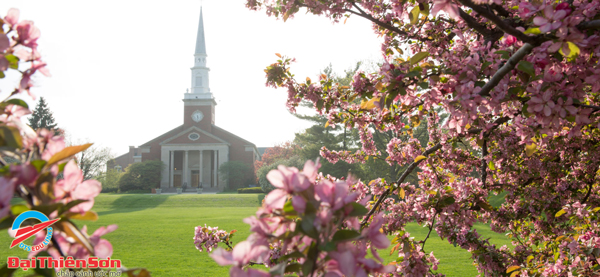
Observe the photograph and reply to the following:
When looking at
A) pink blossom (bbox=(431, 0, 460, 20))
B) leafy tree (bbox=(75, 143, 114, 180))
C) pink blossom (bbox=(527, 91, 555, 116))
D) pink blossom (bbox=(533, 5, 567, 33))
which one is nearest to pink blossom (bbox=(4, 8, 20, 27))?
pink blossom (bbox=(431, 0, 460, 20))

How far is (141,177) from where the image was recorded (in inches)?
1471

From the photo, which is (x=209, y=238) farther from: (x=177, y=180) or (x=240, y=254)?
(x=177, y=180)

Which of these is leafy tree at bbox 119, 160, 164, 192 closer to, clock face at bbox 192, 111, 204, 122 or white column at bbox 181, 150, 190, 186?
white column at bbox 181, 150, 190, 186

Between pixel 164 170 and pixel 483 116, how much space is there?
41.2 m

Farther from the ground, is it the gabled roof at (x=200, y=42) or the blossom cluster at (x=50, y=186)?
the gabled roof at (x=200, y=42)

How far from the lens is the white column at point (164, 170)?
3965 centimetres

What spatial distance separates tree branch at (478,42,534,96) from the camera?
4.60 feet

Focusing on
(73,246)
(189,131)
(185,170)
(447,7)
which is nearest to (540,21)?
(447,7)

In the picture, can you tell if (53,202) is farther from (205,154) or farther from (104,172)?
(205,154)

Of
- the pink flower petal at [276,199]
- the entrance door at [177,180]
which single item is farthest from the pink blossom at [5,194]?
the entrance door at [177,180]

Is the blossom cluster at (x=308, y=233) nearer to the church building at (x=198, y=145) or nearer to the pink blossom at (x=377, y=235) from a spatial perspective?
the pink blossom at (x=377, y=235)

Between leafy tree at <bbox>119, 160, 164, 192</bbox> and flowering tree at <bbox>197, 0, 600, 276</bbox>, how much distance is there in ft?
121

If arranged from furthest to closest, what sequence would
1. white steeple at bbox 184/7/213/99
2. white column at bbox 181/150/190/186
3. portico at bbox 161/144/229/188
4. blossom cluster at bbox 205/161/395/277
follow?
white steeple at bbox 184/7/213/99 → white column at bbox 181/150/190/186 → portico at bbox 161/144/229/188 → blossom cluster at bbox 205/161/395/277

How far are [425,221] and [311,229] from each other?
8.50 ft
